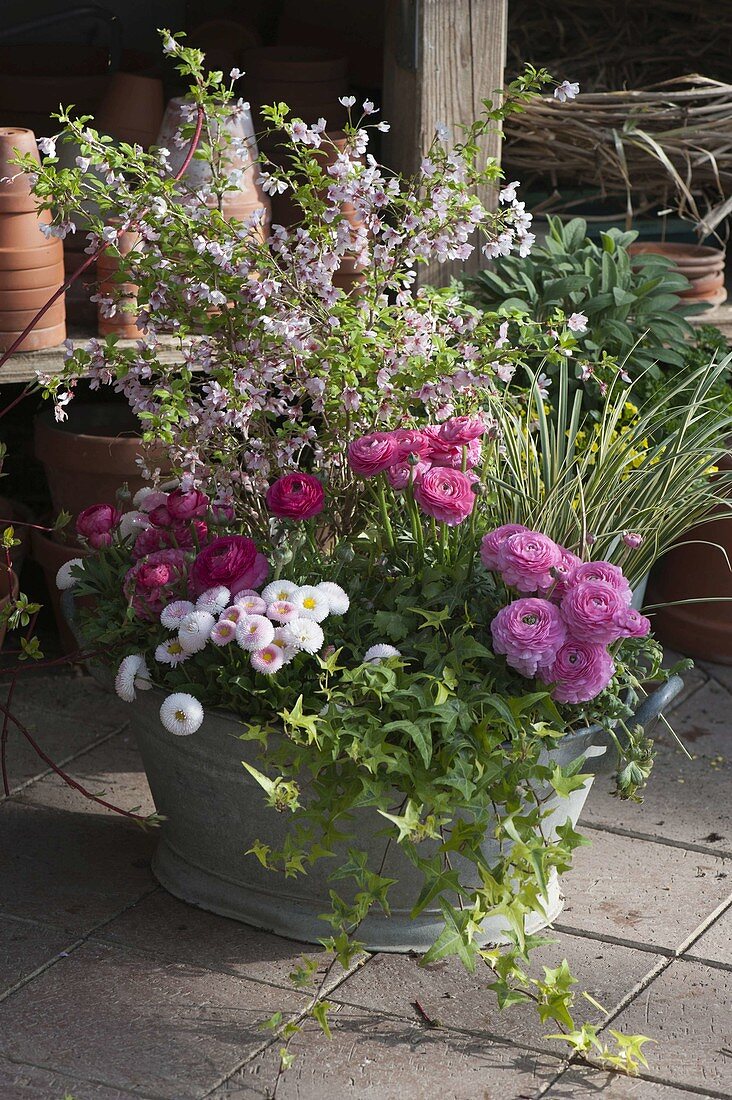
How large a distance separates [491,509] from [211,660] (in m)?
0.61

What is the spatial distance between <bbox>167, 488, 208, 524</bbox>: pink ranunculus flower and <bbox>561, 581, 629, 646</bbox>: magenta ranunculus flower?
26.8 inches

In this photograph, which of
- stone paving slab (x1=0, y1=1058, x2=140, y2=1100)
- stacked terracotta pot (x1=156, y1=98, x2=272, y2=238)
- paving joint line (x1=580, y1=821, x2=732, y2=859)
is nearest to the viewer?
stone paving slab (x1=0, y1=1058, x2=140, y2=1100)

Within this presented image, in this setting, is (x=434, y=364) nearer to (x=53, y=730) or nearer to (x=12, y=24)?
(x=53, y=730)

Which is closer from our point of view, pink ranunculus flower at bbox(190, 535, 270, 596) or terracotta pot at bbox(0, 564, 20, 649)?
pink ranunculus flower at bbox(190, 535, 270, 596)

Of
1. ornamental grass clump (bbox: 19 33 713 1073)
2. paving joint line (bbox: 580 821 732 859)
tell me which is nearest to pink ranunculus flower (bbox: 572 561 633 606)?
ornamental grass clump (bbox: 19 33 713 1073)

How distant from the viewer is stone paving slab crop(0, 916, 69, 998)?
84.1 inches

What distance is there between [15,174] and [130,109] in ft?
1.81

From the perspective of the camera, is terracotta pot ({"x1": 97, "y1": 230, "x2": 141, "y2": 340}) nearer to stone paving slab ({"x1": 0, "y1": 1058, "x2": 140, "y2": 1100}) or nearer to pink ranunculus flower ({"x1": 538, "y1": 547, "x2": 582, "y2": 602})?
pink ranunculus flower ({"x1": 538, "y1": 547, "x2": 582, "y2": 602})

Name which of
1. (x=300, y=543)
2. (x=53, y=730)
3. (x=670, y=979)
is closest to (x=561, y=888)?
(x=670, y=979)

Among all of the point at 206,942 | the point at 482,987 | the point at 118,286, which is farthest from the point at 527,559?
the point at 118,286

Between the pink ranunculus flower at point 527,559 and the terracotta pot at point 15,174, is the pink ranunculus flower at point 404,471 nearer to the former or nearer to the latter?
the pink ranunculus flower at point 527,559

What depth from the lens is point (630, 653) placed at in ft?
7.38

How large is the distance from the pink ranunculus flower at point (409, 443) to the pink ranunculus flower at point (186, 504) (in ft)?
1.21

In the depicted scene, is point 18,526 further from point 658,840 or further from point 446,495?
point 658,840
